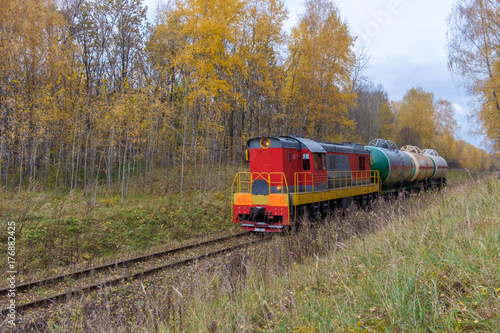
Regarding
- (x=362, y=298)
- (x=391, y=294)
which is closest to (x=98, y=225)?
(x=362, y=298)

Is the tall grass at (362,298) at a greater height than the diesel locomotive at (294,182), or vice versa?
the diesel locomotive at (294,182)

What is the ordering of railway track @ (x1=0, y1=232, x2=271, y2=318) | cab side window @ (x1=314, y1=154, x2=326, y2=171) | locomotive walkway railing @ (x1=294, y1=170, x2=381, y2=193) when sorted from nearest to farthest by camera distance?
1. railway track @ (x1=0, y1=232, x2=271, y2=318)
2. locomotive walkway railing @ (x1=294, y1=170, x2=381, y2=193)
3. cab side window @ (x1=314, y1=154, x2=326, y2=171)

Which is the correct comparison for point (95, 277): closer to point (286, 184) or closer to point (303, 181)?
point (286, 184)

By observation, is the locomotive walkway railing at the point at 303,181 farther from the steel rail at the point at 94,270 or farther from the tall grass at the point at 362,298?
the tall grass at the point at 362,298

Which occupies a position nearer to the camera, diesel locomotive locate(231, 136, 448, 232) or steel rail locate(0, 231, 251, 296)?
steel rail locate(0, 231, 251, 296)

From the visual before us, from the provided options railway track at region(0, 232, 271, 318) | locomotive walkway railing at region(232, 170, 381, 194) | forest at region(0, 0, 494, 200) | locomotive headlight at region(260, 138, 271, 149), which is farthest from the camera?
forest at region(0, 0, 494, 200)

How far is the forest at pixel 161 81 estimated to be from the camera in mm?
14750

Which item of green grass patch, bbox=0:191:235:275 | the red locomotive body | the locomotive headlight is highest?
the locomotive headlight

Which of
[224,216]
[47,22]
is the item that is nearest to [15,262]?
[224,216]

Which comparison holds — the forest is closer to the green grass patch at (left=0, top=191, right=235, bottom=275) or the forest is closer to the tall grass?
the green grass patch at (left=0, top=191, right=235, bottom=275)

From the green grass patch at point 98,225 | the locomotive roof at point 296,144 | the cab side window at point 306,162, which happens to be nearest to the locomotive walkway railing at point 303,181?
the cab side window at point 306,162

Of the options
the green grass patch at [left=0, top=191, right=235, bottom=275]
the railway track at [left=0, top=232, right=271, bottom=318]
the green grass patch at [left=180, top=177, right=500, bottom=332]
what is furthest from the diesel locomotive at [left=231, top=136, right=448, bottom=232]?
the green grass patch at [left=180, top=177, right=500, bottom=332]

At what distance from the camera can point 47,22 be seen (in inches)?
636

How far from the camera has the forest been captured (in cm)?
1475
